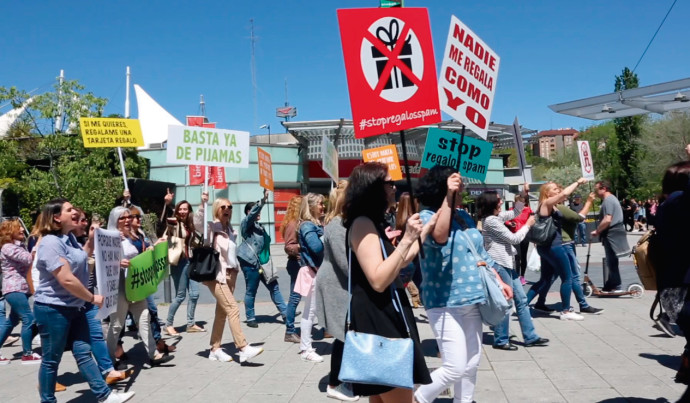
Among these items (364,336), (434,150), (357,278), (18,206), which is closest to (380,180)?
(357,278)

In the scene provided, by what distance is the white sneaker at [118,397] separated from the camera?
5180mm

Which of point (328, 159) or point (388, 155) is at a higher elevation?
point (388, 155)

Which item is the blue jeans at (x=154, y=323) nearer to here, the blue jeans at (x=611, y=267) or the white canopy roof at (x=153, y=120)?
the blue jeans at (x=611, y=267)

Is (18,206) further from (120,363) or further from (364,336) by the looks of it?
(364,336)

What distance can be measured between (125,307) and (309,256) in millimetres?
2024

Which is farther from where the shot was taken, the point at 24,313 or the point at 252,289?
the point at 252,289

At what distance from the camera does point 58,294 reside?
4.94 m

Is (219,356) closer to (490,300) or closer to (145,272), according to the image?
(145,272)

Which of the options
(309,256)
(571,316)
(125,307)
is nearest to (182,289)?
(125,307)

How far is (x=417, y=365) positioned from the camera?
3.26 meters

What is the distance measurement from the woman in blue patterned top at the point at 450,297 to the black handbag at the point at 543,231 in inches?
175

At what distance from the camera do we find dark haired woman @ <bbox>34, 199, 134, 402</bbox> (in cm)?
482

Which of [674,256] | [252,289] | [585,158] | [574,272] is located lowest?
[252,289]

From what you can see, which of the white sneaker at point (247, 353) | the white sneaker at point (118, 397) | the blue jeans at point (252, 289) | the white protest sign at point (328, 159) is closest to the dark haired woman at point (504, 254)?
the white sneaker at point (247, 353)
